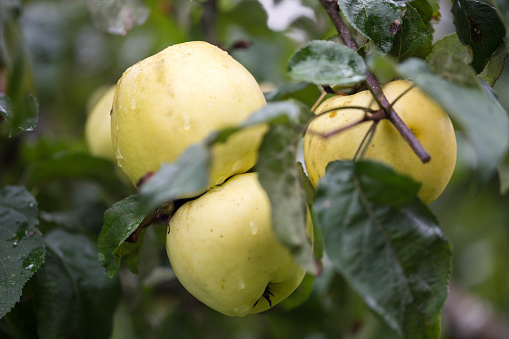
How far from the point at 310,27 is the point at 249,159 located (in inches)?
24.3

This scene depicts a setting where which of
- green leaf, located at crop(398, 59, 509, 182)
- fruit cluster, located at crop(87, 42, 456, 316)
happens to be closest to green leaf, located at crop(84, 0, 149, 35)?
fruit cluster, located at crop(87, 42, 456, 316)

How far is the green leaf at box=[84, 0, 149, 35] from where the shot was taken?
0.81 m

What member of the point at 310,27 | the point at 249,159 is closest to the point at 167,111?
the point at 249,159

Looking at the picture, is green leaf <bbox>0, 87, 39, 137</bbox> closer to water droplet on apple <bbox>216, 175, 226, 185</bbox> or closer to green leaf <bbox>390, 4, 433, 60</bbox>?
water droplet on apple <bbox>216, 175, 226, 185</bbox>

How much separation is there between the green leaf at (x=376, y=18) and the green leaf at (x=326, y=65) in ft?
0.24

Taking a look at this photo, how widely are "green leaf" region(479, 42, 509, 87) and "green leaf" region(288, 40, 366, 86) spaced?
0.21 metres

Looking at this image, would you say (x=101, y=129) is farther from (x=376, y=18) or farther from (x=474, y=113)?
(x=474, y=113)

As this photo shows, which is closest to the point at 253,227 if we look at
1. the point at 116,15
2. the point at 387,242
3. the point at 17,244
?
the point at 387,242

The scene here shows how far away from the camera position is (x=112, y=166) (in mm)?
941

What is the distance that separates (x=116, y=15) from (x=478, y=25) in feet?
1.85

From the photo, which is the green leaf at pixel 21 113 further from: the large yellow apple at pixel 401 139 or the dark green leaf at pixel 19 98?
the large yellow apple at pixel 401 139

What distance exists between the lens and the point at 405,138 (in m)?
0.48

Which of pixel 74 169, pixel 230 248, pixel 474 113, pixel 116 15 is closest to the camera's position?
pixel 474 113

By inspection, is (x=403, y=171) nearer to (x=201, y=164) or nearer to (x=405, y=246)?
(x=405, y=246)
